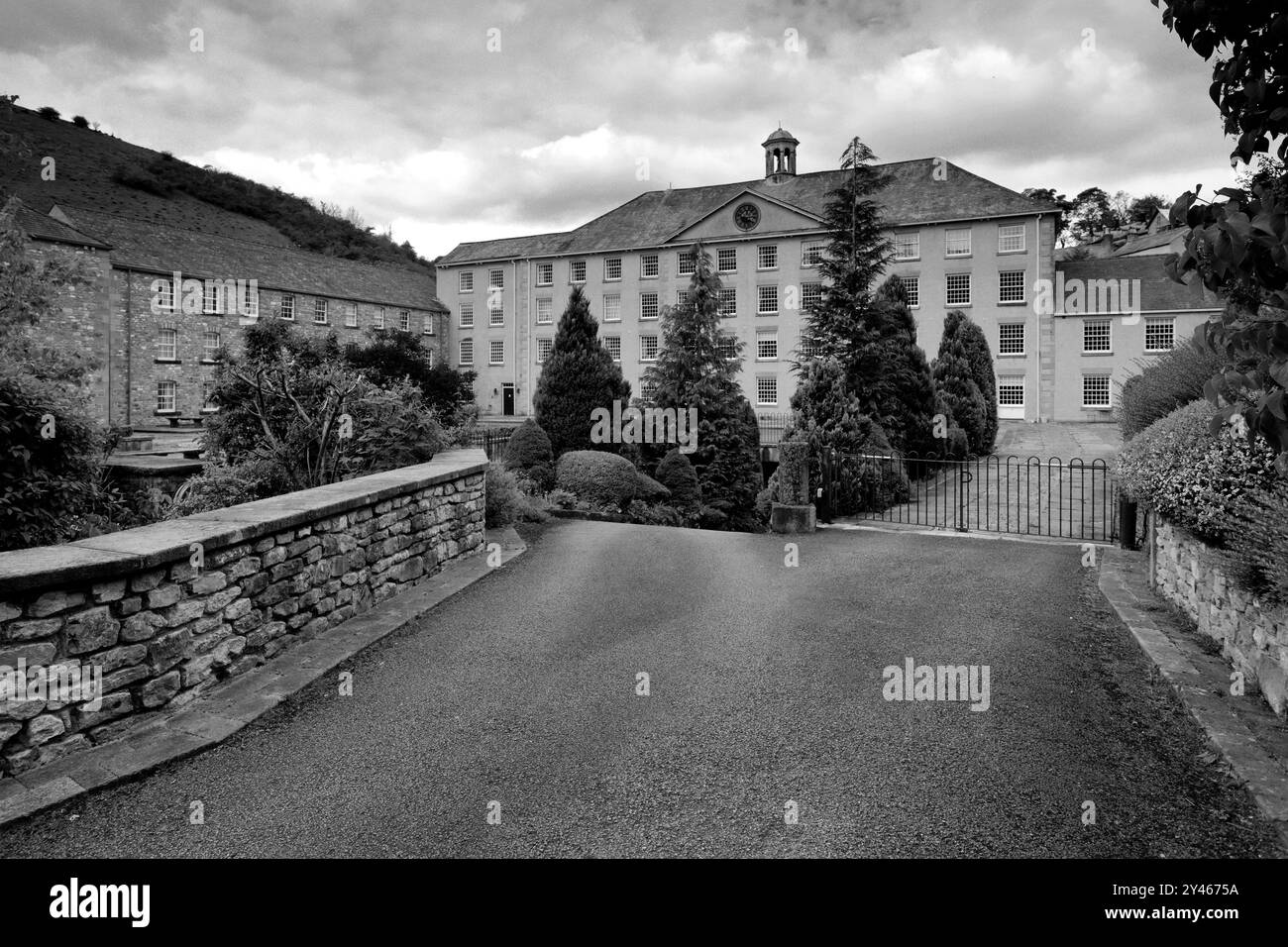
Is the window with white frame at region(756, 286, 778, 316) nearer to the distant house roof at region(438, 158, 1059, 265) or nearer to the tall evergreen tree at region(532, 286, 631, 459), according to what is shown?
the distant house roof at region(438, 158, 1059, 265)

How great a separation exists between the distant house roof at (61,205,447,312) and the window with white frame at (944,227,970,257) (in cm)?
3451

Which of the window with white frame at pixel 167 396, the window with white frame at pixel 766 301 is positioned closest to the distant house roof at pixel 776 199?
the window with white frame at pixel 766 301

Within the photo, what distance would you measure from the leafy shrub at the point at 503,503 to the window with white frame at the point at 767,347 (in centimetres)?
3743

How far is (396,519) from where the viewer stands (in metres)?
7.84

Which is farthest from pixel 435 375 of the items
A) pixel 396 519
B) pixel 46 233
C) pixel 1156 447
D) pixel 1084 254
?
pixel 1084 254

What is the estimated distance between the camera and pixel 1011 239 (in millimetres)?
43156

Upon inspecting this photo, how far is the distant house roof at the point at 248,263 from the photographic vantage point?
40562 mm

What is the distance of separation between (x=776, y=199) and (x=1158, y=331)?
21189 millimetres

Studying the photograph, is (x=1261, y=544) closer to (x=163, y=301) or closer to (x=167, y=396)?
(x=167, y=396)

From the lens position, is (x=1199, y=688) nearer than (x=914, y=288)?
Yes

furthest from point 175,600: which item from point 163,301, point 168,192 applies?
point 168,192

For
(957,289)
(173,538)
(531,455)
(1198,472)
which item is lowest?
(173,538)

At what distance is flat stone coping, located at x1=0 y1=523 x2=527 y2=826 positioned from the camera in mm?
3896
